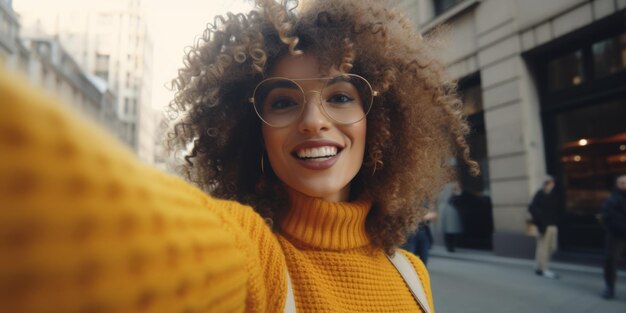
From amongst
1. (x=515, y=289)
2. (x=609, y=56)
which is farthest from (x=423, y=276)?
(x=609, y=56)

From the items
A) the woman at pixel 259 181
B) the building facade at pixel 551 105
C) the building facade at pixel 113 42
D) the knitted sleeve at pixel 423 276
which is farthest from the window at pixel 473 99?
the building facade at pixel 113 42

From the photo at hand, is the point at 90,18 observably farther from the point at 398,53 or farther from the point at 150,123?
the point at 398,53

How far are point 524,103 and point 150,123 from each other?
63.9 metres

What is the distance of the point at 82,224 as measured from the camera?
271mm

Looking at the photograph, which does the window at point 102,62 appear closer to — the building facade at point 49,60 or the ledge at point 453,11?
the building facade at point 49,60

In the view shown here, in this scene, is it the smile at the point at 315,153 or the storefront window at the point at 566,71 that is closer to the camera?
the smile at the point at 315,153

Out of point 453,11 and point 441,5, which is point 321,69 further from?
point 441,5

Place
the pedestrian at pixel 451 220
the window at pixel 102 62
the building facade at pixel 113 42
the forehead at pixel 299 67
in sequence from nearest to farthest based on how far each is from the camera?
the forehead at pixel 299 67, the pedestrian at pixel 451 220, the building facade at pixel 113 42, the window at pixel 102 62

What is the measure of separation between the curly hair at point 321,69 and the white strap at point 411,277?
Result: 0.06m

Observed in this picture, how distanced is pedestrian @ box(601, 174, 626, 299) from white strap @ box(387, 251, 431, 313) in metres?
5.05

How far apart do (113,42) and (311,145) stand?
5641cm

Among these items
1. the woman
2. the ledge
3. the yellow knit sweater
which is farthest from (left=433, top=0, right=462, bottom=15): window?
the yellow knit sweater

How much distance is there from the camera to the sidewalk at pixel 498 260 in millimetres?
6539

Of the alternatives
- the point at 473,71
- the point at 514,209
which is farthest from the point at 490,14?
the point at 514,209
